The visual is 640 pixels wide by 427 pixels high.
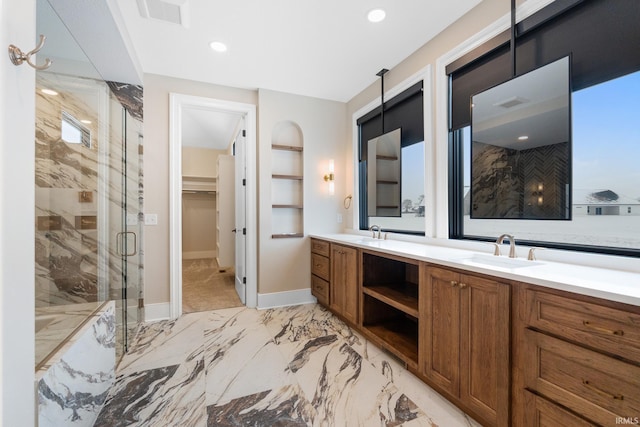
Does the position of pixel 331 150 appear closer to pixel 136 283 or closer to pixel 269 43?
pixel 269 43

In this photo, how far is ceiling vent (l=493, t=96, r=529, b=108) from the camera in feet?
5.81

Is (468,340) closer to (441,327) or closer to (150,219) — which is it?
(441,327)

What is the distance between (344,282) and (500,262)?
146 centimetres

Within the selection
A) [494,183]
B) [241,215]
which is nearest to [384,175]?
[494,183]

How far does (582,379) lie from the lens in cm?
105

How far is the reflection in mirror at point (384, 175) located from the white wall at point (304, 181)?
0.63 metres

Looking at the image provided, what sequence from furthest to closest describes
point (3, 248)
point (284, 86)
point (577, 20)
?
point (284, 86), point (577, 20), point (3, 248)

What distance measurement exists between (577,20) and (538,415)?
6.93ft

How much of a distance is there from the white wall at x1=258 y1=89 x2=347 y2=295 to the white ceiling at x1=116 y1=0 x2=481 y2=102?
373 mm

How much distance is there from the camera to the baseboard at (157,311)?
2963 millimetres

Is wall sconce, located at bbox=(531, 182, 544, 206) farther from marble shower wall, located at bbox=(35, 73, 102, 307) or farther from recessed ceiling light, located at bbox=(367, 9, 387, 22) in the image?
marble shower wall, located at bbox=(35, 73, 102, 307)

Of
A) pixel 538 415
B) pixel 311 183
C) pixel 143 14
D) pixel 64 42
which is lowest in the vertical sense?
pixel 538 415

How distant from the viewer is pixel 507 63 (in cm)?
194

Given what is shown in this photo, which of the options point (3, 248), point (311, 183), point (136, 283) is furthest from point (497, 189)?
point (136, 283)
